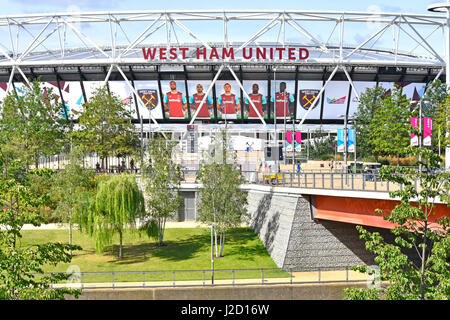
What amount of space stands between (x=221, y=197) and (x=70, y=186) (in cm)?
1207

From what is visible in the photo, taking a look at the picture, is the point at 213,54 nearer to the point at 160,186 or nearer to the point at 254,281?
the point at 160,186

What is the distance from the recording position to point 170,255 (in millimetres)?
43062

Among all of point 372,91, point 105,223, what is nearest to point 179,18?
point 372,91

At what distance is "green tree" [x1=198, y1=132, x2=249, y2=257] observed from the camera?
143 ft

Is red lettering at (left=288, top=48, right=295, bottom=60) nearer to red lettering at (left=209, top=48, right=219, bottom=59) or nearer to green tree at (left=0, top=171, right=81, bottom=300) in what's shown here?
red lettering at (left=209, top=48, right=219, bottom=59)

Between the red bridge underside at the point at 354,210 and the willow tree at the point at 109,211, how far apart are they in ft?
44.9

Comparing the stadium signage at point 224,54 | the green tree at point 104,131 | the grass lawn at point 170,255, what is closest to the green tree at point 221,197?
the grass lawn at point 170,255

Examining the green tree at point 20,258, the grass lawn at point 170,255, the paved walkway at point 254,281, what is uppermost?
the green tree at point 20,258

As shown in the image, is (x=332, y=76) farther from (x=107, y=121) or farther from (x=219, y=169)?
(x=219, y=169)

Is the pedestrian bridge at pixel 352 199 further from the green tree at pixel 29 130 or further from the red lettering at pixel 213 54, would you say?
the red lettering at pixel 213 54

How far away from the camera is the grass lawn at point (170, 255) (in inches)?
1448

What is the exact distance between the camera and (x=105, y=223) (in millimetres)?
42062

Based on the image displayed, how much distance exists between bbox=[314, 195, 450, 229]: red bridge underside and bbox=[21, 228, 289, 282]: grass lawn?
4851 mm
